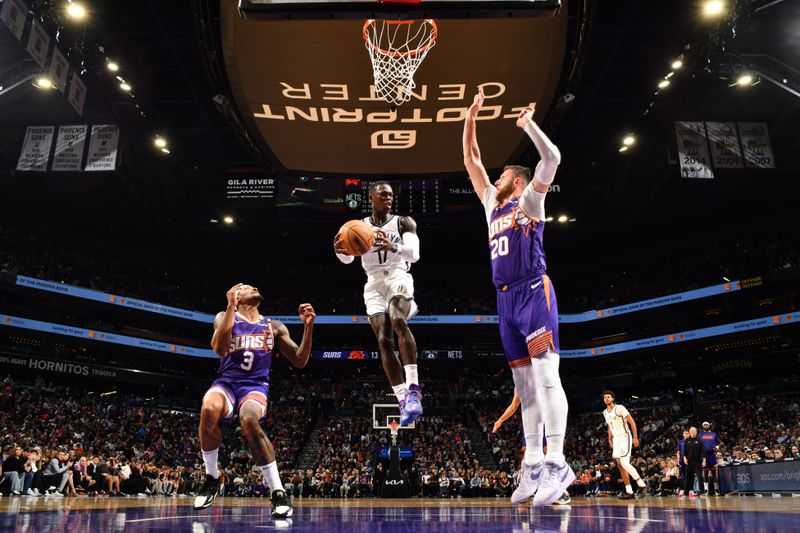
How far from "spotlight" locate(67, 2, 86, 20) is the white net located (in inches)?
433

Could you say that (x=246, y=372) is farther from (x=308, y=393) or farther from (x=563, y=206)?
(x=308, y=393)

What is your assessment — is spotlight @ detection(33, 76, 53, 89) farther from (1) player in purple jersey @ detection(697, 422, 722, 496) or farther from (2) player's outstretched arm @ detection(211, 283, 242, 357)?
(1) player in purple jersey @ detection(697, 422, 722, 496)

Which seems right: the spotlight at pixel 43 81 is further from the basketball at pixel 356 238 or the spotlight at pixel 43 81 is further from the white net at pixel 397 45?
the basketball at pixel 356 238

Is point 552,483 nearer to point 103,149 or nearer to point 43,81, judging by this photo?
point 43,81

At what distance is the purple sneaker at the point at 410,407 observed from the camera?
580cm

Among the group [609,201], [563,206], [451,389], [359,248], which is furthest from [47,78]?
[451,389]

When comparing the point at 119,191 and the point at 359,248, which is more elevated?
the point at 119,191

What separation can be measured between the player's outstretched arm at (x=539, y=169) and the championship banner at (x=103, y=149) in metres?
20.3

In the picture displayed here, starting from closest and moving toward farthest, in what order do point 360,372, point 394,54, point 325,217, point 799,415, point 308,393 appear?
point 394,54 < point 799,415 < point 325,217 < point 308,393 < point 360,372

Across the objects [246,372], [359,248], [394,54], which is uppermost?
[394,54]

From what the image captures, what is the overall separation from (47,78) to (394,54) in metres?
13.2

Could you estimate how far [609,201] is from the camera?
29156mm

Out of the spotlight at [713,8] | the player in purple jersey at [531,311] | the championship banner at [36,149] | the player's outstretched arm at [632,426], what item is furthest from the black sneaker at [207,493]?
the championship banner at [36,149]

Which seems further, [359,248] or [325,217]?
[325,217]
